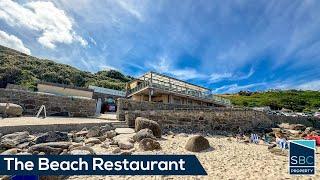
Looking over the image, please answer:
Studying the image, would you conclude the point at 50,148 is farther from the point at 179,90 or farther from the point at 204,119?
the point at 179,90

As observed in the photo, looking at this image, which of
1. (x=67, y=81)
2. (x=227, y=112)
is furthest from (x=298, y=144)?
(x=67, y=81)

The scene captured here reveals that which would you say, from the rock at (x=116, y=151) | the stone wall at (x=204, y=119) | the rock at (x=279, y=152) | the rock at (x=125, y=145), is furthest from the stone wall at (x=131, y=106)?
the rock at (x=279, y=152)

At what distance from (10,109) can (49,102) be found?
2420 millimetres

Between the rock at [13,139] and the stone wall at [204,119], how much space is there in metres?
5.58

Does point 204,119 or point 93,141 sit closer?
point 93,141

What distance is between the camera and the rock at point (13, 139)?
812 centimetres

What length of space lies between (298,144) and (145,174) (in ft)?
18.5

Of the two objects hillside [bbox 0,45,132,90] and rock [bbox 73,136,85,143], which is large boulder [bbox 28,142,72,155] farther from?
hillside [bbox 0,45,132,90]

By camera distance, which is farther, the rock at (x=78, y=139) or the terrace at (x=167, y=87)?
the terrace at (x=167, y=87)

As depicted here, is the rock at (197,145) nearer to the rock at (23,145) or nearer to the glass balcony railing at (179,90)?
the rock at (23,145)

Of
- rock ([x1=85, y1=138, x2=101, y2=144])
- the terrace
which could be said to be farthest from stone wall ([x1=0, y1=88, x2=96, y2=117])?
the terrace

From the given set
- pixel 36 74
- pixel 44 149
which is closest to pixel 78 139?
pixel 44 149

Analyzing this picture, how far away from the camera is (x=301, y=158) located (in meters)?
7.84

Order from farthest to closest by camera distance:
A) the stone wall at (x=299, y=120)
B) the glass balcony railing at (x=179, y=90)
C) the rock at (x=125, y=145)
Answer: the glass balcony railing at (x=179, y=90), the stone wall at (x=299, y=120), the rock at (x=125, y=145)
